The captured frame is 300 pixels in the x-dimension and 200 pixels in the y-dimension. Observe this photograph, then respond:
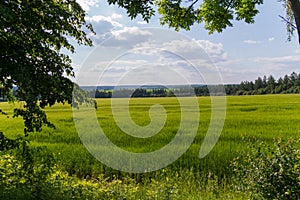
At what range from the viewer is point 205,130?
14109mm

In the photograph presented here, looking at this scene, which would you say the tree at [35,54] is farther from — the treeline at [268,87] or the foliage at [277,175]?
the treeline at [268,87]

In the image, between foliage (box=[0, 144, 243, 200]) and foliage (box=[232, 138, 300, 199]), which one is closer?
foliage (box=[232, 138, 300, 199])

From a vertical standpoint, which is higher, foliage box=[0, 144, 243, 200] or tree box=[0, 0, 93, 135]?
tree box=[0, 0, 93, 135]

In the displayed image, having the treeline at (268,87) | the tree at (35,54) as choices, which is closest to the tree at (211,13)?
the tree at (35,54)

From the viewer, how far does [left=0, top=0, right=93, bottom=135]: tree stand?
4.35 m

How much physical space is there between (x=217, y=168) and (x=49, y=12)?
19.0ft

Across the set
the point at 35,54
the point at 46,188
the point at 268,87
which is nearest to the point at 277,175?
the point at 46,188

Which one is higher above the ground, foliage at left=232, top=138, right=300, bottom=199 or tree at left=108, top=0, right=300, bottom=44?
tree at left=108, top=0, right=300, bottom=44

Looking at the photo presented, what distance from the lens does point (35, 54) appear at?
4.81 meters

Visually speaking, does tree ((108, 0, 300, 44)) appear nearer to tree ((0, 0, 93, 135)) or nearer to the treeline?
tree ((0, 0, 93, 135))

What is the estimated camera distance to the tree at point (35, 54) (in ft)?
14.3

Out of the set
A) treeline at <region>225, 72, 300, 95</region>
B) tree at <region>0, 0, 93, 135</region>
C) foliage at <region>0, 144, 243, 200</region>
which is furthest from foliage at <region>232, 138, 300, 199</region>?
treeline at <region>225, 72, 300, 95</region>

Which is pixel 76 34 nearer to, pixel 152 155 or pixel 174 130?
pixel 152 155

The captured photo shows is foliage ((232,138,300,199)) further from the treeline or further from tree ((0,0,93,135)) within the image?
the treeline
